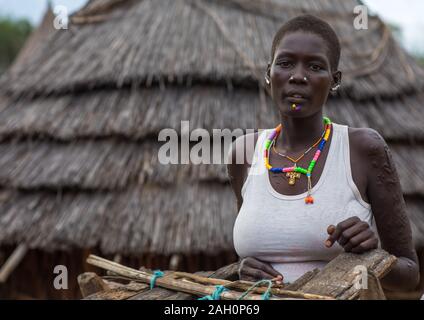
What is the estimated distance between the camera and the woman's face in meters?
1.45

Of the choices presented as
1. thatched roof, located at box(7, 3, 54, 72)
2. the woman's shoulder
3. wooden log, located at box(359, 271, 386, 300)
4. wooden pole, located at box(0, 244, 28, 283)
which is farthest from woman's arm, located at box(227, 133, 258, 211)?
thatched roof, located at box(7, 3, 54, 72)

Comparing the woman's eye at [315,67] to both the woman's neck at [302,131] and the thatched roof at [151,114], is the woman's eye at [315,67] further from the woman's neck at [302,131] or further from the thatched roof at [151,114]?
the thatched roof at [151,114]

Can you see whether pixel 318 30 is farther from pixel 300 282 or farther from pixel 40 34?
pixel 40 34

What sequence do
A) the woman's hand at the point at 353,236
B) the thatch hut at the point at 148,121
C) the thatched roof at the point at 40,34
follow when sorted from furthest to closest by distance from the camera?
the thatched roof at the point at 40,34, the thatch hut at the point at 148,121, the woman's hand at the point at 353,236

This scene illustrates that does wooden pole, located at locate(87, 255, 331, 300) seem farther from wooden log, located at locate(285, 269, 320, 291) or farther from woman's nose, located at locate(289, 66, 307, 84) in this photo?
woman's nose, located at locate(289, 66, 307, 84)

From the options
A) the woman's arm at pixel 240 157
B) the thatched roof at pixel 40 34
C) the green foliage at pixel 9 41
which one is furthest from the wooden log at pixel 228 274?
the green foliage at pixel 9 41

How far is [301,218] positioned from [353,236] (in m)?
0.18

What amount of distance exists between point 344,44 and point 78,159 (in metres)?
3.04

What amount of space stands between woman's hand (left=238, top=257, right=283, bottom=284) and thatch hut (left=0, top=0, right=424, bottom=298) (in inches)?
108

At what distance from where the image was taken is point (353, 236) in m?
1.27

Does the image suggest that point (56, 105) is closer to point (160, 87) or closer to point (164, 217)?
point (160, 87)

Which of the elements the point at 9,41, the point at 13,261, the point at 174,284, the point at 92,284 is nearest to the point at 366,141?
the point at 174,284

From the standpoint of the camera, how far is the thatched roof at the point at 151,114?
4.41m
